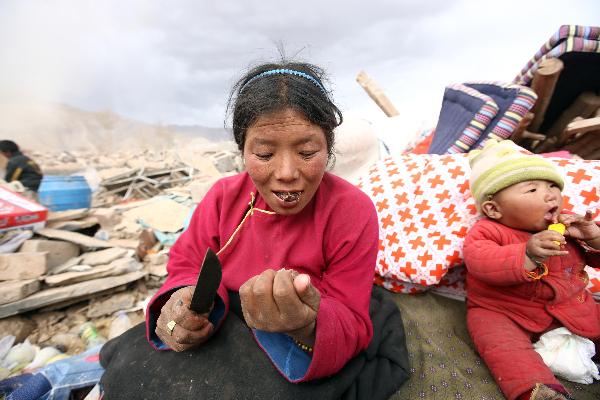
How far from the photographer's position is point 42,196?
4605 mm

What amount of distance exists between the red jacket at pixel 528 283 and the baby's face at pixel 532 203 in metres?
0.10

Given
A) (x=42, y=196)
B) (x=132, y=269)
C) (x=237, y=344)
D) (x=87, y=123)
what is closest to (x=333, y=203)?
(x=237, y=344)

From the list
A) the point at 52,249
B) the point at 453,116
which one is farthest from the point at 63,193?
the point at 453,116

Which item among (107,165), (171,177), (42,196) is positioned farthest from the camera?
(107,165)

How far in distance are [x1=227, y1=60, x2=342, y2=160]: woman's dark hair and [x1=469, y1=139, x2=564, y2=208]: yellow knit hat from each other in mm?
998

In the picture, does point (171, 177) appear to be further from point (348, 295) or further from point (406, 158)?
point (348, 295)

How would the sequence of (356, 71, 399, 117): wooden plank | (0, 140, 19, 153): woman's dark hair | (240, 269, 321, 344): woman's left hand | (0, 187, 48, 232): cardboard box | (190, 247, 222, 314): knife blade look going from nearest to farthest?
(240, 269, 321, 344): woman's left hand
(190, 247, 222, 314): knife blade
(0, 187, 48, 232): cardboard box
(356, 71, 399, 117): wooden plank
(0, 140, 19, 153): woman's dark hair

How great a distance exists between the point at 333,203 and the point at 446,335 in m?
1.17

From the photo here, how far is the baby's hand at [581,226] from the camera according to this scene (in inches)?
58.3

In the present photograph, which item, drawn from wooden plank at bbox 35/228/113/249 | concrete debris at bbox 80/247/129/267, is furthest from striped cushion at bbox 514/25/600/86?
wooden plank at bbox 35/228/113/249

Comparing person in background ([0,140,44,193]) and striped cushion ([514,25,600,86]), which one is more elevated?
striped cushion ([514,25,600,86])

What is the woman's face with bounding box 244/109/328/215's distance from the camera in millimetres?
1074

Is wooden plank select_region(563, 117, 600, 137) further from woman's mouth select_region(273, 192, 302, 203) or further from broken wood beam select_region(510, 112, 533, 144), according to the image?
woman's mouth select_region(273, 192, 302, 203)

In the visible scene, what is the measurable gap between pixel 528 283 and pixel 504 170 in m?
0.61
